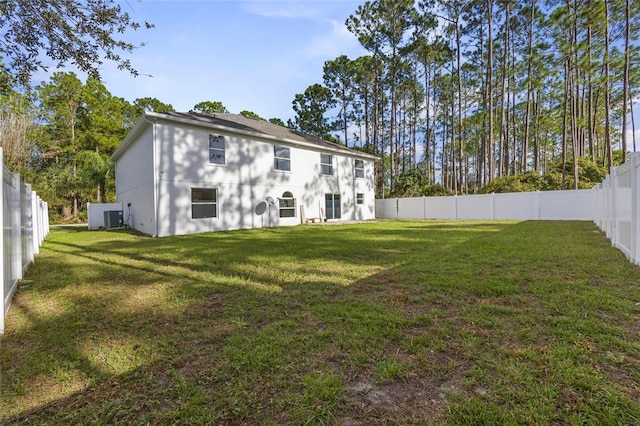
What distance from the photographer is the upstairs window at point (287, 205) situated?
15078 millimetres

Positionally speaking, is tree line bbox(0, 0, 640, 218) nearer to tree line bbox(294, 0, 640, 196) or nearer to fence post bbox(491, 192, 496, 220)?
tree line bbox(294, 0, 640, 196)

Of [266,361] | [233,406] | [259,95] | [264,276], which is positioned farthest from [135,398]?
[259,95]

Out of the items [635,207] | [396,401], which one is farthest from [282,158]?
[396,401]

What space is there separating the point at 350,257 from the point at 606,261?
14.2 feet

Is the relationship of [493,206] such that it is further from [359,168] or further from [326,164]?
[326,164]

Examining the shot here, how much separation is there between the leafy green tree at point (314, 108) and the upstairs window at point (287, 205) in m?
16.0

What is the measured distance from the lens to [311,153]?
16.5m

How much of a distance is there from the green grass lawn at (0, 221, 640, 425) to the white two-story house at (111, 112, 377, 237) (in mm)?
6934

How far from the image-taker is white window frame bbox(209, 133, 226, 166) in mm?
12484

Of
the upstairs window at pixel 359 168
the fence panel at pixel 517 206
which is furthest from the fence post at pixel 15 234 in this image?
the fence panel at pixel 517 206

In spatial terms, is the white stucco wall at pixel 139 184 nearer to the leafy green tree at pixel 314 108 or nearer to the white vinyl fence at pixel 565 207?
the white vinyl fence at pixel 565 207

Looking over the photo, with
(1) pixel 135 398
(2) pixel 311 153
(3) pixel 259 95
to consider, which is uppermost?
(3) pixel 259 95

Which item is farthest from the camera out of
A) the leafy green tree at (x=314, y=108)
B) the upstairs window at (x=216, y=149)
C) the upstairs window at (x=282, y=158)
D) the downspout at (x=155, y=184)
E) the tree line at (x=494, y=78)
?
the leafy green tree at (x=314, y=108)

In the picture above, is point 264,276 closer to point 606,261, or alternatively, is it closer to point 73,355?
point 73,355
